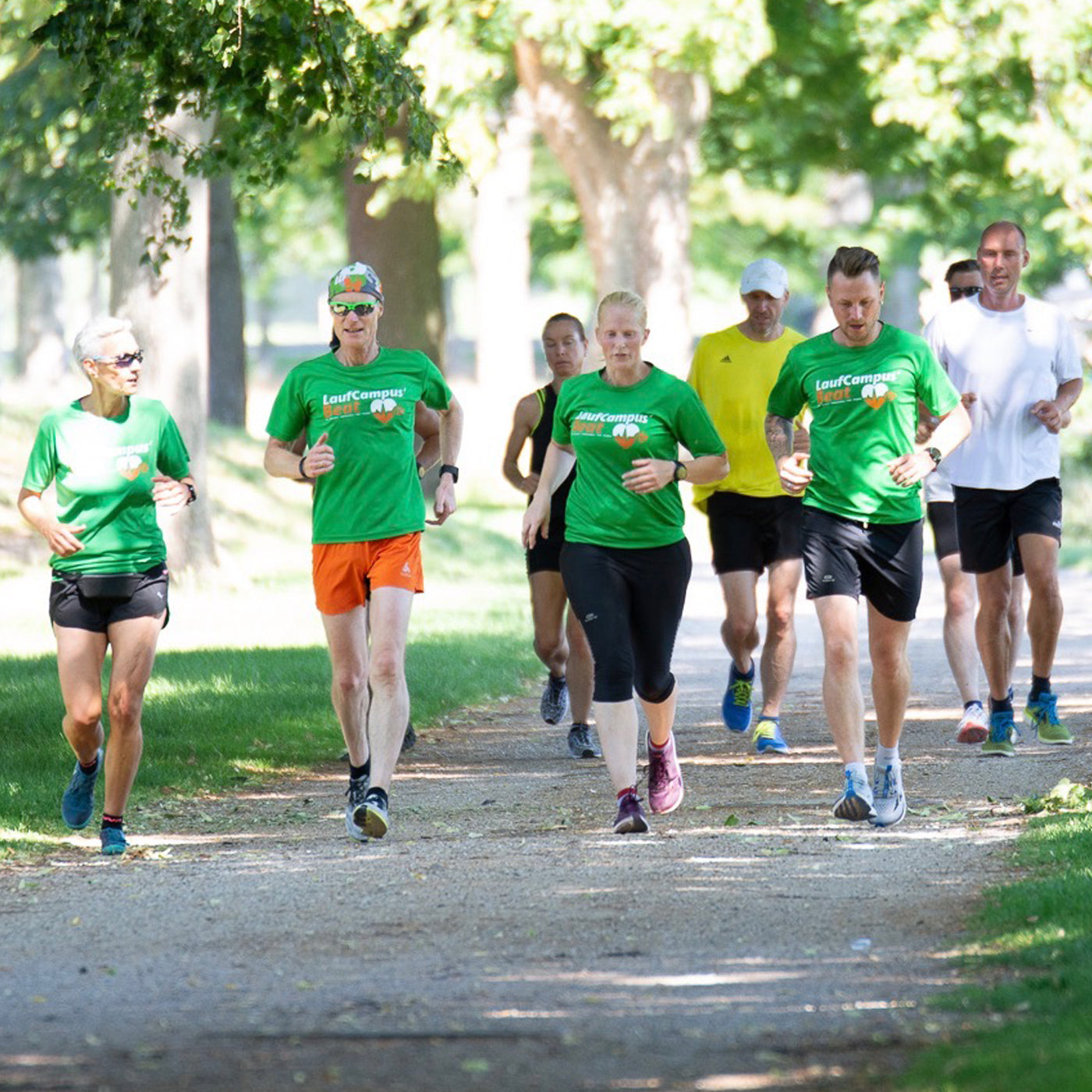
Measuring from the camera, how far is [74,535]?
26.6ft

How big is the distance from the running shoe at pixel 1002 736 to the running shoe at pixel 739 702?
57.0 inches

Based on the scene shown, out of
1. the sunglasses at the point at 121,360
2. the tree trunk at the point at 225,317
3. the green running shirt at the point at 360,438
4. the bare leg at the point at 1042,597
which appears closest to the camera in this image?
the sunglasses at the point at 121,360

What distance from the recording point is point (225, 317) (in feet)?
101

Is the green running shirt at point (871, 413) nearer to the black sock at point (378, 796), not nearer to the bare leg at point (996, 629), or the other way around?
the black sock at point (378, 796)

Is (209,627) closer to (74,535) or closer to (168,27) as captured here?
(168,27)

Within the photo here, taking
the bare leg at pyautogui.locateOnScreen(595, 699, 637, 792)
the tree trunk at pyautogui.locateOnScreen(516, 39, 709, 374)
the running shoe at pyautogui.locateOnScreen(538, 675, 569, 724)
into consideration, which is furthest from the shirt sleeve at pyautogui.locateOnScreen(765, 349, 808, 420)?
the tree trunk at pyautogui.locateOnScreen(516, 39, 709, 374)

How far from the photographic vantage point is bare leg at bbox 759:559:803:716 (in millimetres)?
10727

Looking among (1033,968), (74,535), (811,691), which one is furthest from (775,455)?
(811,691)

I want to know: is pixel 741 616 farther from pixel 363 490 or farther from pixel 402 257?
pixel 402 257

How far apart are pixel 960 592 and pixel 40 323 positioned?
4030 cm

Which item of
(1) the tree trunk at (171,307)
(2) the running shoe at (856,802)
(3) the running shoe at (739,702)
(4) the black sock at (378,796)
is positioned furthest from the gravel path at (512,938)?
(1) the tree trunk at (171,307)

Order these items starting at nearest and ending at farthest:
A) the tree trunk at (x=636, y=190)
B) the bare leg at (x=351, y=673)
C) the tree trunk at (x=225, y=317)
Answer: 1. the bare leg at (x=351, y=673)
2. the tree trunk at (x=636, y=190)
3. the tree trunk at (x=225, y=317)

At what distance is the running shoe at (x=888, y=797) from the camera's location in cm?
822

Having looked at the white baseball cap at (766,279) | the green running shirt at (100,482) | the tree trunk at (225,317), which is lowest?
the green running shirt at (100,482)
